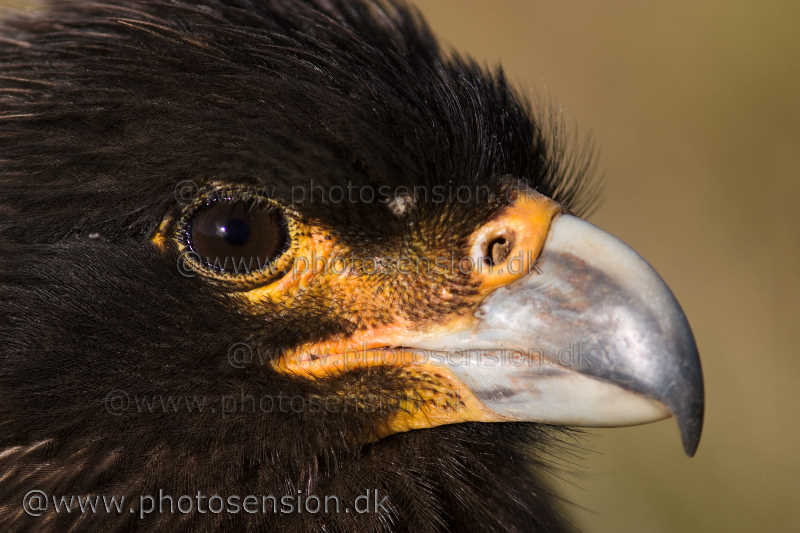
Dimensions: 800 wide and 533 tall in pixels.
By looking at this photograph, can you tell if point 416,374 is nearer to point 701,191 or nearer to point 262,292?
point 262,292

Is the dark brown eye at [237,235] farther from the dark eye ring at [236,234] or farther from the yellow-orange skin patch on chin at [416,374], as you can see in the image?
the yellow-orange skin patch on chin at [416,374]

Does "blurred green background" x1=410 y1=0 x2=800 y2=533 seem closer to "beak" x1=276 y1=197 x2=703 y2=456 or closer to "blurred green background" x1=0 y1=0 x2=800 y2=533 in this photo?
"blurred green background" x1=0 y1=0 x2=800 y2=533

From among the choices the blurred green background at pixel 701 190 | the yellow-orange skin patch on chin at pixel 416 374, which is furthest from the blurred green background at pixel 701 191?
Result: the yellow-orange skin patch on chin at pixel 416 374

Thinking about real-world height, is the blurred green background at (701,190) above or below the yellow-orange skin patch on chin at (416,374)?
above

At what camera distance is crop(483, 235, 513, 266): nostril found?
7.75ft

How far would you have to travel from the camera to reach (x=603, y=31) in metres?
8.25

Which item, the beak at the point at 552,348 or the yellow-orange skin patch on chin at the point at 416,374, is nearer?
the beak at the point at 552,348

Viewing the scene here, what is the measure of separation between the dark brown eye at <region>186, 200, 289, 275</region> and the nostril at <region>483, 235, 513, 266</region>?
1.69 ft

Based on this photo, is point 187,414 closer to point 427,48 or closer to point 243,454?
point 243,454

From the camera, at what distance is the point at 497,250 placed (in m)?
2.38

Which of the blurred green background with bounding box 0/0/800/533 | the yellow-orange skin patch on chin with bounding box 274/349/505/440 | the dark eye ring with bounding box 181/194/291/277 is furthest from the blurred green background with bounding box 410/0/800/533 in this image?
the dark eye ring with bounding box 181/194/291/277

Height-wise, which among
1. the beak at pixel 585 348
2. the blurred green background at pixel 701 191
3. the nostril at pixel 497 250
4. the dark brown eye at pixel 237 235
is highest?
the blurred green background at pixel 701 191

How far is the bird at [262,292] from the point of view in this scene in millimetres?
2236

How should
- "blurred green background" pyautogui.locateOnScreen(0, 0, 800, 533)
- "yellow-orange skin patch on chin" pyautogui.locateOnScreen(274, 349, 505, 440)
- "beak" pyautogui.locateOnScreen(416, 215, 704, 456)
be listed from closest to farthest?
"beak" pyautogui.locateOnScreen(416, 215, 704, 456) → "yellow-orange skin patch on chin" pyautogui.locateOnScreen(274, 349, 505, 440) → "blurred green background" pyautogui.locateOnScreen(0, 0, 800, 533)
